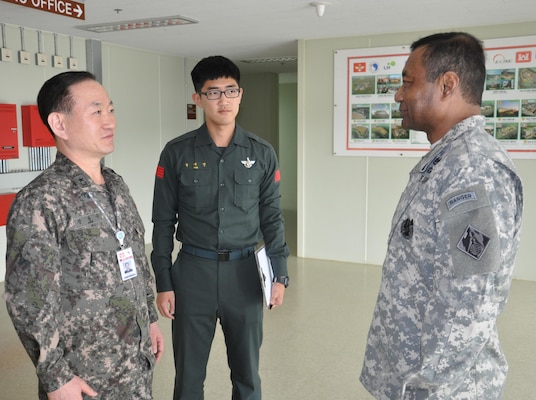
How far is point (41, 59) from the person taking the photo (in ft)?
18.1

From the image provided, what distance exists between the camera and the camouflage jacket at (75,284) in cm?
144

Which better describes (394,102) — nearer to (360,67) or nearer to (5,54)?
(360,67)

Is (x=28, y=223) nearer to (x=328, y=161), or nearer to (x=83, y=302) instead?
(x=83, y=302)

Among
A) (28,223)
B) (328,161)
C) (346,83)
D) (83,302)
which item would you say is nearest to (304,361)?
(83,302)

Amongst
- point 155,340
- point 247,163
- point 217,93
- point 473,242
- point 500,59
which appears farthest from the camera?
point 500,59

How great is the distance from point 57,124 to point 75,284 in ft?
1.72

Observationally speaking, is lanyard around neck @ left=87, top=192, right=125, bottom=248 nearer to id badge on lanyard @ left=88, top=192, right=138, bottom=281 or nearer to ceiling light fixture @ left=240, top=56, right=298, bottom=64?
id badge on lanyard @ left=88, top=192, right=138, bottom=281

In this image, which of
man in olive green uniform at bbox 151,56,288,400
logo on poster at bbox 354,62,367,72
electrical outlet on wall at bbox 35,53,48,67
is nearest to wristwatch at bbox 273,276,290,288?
man in olive green uniform at bbox 151,56,288,400

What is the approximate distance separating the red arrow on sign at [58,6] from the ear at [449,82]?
317cm

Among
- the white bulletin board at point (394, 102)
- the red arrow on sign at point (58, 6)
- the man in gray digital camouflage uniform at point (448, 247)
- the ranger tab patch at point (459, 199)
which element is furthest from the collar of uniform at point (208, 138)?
the white bulletin board at point (394, 102)

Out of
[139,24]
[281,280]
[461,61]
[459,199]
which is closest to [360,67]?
[139,24]

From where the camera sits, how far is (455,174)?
4.31 ft

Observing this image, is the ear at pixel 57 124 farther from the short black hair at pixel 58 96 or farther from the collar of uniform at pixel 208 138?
the collar of uniform at pixel 208 138

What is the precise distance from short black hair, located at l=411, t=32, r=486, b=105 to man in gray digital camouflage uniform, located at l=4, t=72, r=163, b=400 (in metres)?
1.07
